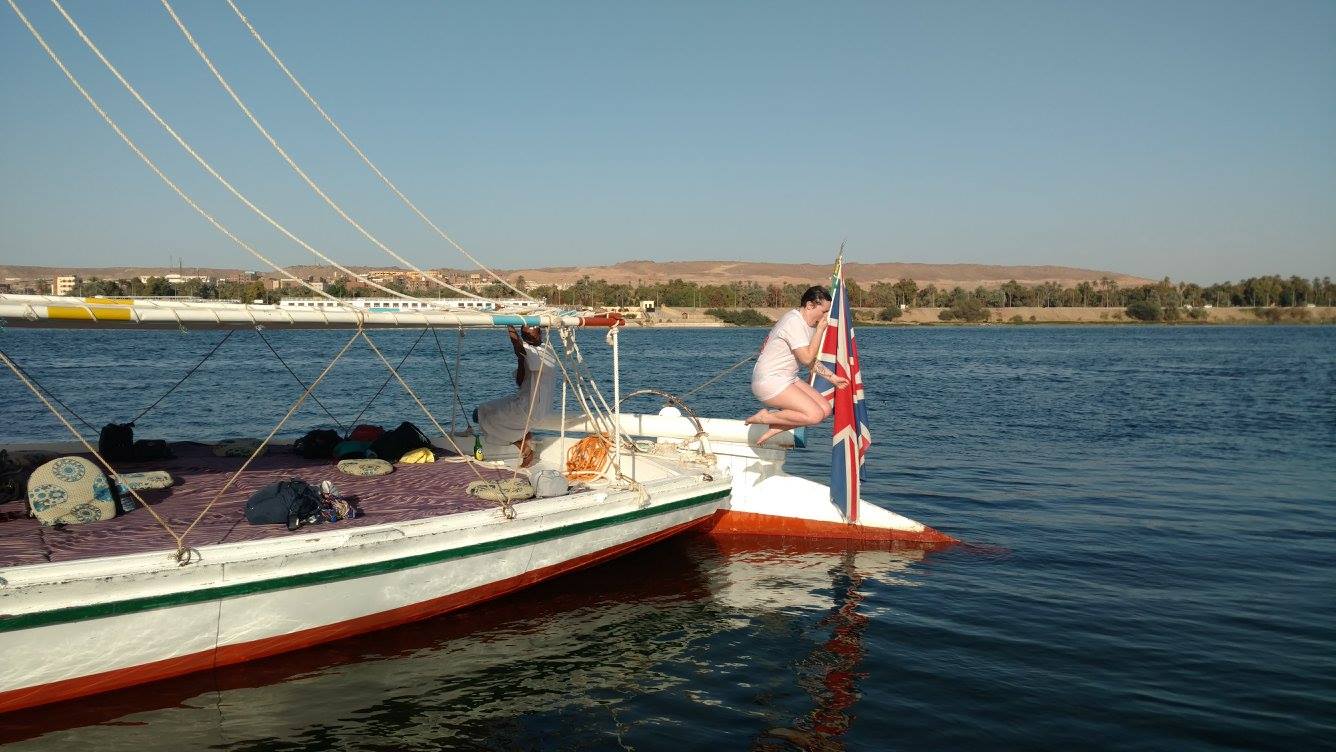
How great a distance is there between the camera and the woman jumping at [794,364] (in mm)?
11234

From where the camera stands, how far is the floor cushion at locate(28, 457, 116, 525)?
25.9ft

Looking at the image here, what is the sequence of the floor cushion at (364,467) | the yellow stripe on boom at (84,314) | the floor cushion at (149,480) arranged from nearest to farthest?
1. the yellow stripe on boom at (84,314)
2. the floor cushion at (149,480)
3. the floor cushion at (364,467)

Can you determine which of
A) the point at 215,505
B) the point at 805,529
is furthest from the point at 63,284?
the point at 805,529

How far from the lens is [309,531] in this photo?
8016 mm

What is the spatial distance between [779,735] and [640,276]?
19263 centimetres

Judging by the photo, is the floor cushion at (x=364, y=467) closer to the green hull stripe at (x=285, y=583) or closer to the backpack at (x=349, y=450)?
the backpack at (x=349, y=450)

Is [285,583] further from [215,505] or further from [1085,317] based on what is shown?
[1085,317]

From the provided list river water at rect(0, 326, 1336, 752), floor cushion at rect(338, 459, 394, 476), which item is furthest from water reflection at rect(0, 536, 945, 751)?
floor cushion at rect(338, 459, 394, 476)

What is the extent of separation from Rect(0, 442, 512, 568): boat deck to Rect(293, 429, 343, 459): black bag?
14 centimetres

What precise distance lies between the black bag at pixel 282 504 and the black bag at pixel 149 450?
3274 mm

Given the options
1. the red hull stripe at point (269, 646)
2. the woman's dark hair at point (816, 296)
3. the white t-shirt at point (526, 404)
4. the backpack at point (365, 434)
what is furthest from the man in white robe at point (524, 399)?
the woman's dark hair at point (816, 296)

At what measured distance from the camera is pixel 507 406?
12352 millimetres

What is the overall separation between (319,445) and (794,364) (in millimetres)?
6030

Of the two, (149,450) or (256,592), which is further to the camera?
(149,450)
